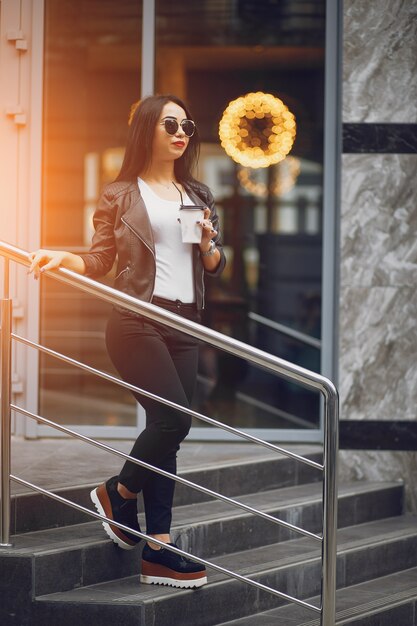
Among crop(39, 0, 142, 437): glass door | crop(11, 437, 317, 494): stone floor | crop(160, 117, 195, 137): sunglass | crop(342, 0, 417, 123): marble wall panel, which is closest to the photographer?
crop(160, 117, 195, 137): sunglass

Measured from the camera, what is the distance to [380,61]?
215 inches

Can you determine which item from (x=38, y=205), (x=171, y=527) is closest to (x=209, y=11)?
(x=38, y=205)

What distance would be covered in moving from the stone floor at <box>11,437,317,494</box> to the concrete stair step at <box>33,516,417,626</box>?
0.58m

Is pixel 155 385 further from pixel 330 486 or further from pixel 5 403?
pixel 330 486

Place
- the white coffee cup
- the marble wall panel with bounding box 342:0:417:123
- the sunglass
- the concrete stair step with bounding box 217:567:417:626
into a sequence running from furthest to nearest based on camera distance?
the marble wall panel with bounding box 342:0:417:123
the concrete stair step with bounding box 217:567:417:626
the sunglass
the white coffee cup

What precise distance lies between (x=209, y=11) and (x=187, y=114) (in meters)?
3.99

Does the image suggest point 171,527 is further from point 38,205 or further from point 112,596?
point 38,205

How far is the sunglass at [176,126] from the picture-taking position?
381 centimetres

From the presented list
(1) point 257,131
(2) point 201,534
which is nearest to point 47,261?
(2) point 201,534

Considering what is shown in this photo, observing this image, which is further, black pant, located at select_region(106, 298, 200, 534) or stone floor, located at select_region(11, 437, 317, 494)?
stone floor, located at select_region(11, 437, 317, 494)

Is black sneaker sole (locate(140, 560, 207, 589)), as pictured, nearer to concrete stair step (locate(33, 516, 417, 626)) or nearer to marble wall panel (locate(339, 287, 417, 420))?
concrete stair step (locate(33, 516, 417, 626))

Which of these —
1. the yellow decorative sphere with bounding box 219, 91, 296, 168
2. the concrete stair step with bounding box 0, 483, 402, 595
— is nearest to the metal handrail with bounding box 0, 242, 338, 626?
the concrete stair step with bounding box 0, 483, 402, 595

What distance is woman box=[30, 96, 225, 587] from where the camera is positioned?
3.73m

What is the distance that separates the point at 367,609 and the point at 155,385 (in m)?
1.32
